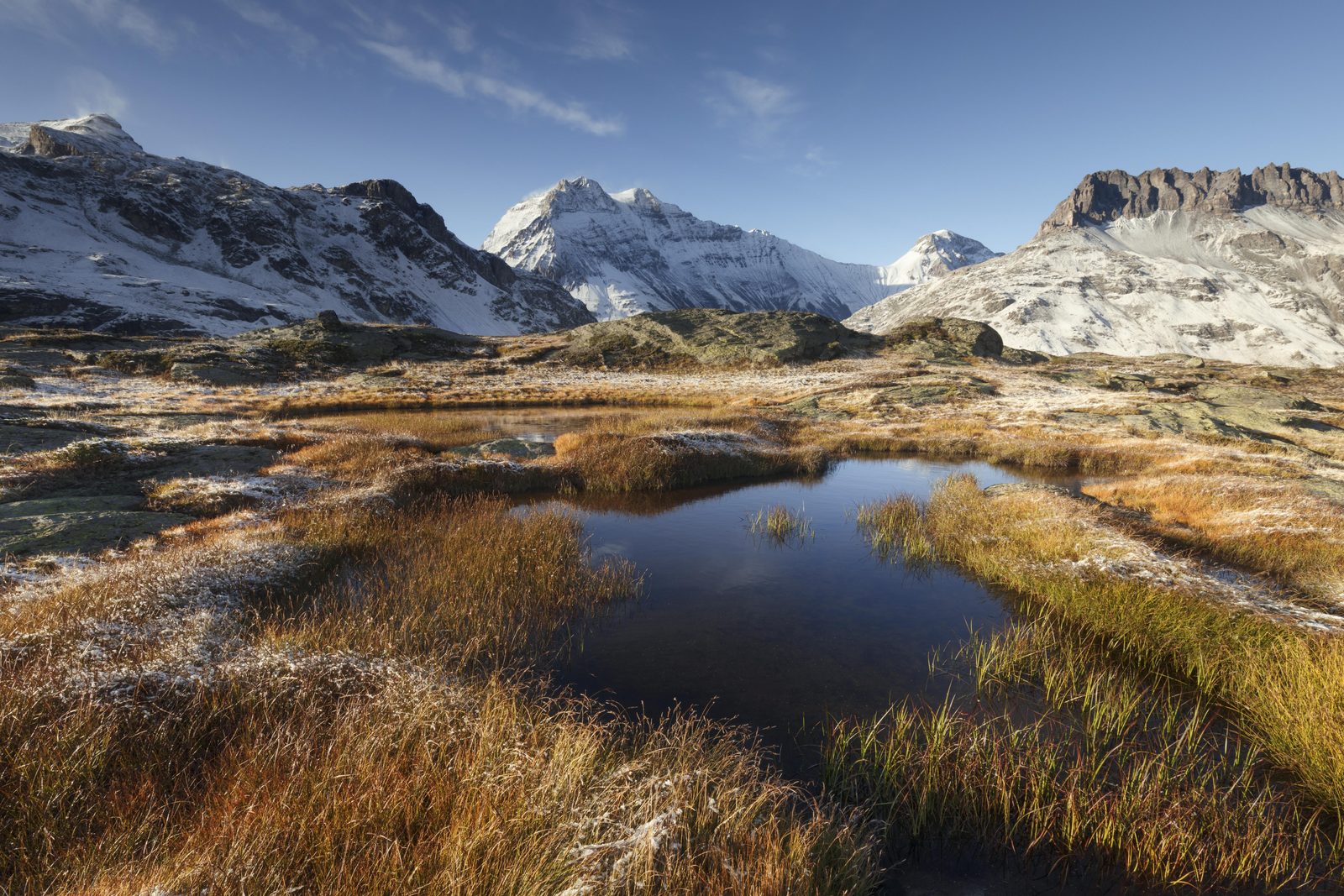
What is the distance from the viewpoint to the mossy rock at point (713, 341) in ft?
262

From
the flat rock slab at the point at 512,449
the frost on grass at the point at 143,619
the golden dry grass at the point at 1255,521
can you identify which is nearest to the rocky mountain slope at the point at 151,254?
the flat rock slab at the point at 512,449

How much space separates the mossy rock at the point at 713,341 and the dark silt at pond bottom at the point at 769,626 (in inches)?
2550

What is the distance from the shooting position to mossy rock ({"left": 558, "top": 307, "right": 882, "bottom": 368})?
7975 centimetres

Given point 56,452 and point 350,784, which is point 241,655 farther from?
point 56,452

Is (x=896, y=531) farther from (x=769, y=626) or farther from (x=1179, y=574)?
(x=769, y=626)

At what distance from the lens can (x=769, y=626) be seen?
9.73m

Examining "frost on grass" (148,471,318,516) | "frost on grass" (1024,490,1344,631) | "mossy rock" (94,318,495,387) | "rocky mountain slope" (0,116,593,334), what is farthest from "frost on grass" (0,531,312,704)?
"rocky mountain slope" (0,116,593,334)

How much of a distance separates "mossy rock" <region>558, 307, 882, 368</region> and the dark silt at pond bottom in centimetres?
6476

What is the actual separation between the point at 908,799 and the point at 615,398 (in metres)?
46.7

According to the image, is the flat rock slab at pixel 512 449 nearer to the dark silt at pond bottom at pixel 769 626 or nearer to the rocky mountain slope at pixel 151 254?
the dark silt at pond bottom at pixel 769 626

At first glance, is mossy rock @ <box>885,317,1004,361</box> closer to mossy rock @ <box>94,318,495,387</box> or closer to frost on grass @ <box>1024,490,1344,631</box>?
mossy rock @ <box>94,318,495,387</box>

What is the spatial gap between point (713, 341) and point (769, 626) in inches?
3038

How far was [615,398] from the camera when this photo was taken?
50.8m

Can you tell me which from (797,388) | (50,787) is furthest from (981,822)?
(797,388)
